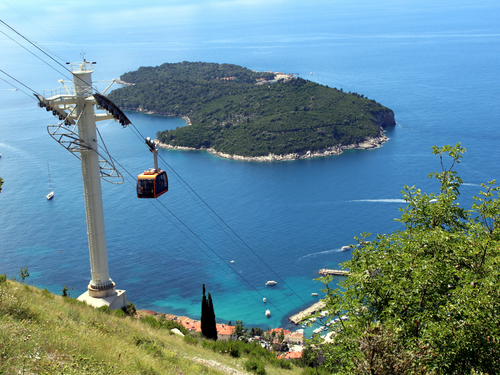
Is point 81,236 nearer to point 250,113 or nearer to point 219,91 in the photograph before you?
point 250,113

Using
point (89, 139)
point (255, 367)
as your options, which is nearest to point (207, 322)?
point (255, 367)

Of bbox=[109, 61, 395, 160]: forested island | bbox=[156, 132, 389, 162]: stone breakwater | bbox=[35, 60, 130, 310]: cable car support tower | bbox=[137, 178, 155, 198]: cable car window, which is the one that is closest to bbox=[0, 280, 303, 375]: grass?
bbox=[35, 60, 130, 310]: cable car support tower

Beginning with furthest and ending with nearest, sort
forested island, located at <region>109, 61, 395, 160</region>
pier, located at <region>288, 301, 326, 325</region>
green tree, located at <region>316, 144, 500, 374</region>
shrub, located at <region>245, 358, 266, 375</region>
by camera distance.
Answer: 1. forested island, located at <region>109, 61, 395, 160</region>
2. pier, located at <region>288, 301, 326, 325</region>
3. shrub, located at <region>245, 358, 266, 375</region>
4. green tree, located at <region>316, 144, 500, 374</region>

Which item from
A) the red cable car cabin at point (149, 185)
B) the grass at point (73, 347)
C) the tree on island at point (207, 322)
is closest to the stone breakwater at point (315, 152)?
the tree on island at point (207, 322)

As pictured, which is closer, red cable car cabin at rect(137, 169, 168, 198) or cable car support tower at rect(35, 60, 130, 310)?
cable car support tower at rect(35, 60, 130, 310)

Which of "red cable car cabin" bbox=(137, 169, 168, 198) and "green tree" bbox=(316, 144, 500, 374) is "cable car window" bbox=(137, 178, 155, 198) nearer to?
"red cable car cabin" bbox=(137, 169, 168, 198)
